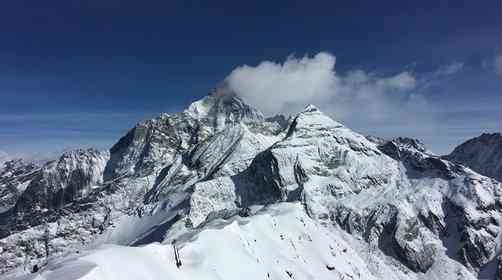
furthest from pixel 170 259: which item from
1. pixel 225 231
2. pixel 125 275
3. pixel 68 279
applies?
pixel 225 231

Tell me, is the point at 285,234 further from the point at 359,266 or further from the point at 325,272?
the point at 359,266

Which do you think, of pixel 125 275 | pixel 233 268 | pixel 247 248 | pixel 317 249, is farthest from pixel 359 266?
pixel 125 275

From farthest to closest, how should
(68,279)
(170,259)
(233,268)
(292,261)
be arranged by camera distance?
(292,261)
(233,268)
(170,259)
(68,279)

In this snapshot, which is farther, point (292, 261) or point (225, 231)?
point (292, 261)

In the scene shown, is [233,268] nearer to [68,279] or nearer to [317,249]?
[68,279]

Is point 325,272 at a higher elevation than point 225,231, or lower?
lower

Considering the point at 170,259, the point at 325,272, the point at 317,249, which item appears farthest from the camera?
the point at 317,249

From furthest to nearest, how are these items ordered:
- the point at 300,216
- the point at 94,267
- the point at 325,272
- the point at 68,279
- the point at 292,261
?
the point at 300,216 → the point at 325,272 → the point at 292,261 → the point at 94,267 → the point at 68,279

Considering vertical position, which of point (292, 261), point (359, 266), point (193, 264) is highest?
point (193, 264)

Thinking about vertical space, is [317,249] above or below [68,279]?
below
